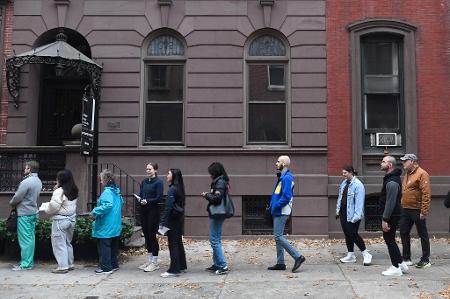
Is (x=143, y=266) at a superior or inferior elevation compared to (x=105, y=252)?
inferior

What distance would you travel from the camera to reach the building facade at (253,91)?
1195 cm

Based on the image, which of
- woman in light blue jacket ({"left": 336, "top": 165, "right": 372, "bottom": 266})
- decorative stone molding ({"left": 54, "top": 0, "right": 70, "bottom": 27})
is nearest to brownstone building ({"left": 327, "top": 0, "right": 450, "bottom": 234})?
woman in light blue jacket ({"left": 336, "top": 165, "right": 372, "bottom": 266})

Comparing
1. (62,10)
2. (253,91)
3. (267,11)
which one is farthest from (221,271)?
(62,10)

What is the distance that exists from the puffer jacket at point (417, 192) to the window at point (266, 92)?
13.6 ft

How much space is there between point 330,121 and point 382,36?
2667 millimetres

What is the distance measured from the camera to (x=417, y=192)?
8.55 m

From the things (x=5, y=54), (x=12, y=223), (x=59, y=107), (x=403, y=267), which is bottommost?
(x=403, y=267)

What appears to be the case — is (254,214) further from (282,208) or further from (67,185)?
(67,185)

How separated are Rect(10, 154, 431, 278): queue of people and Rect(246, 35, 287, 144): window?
358cm

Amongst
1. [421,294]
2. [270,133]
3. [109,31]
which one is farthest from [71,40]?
[421,294]

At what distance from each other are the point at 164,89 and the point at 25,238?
5302 mm

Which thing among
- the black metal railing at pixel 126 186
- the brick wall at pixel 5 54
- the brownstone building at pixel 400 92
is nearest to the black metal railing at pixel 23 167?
the black metal railing at pixel 126 186

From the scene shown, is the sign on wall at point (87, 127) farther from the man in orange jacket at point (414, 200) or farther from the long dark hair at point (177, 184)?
the man in orange jacket at point (414, 200)

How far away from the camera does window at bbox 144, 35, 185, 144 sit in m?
12.5
